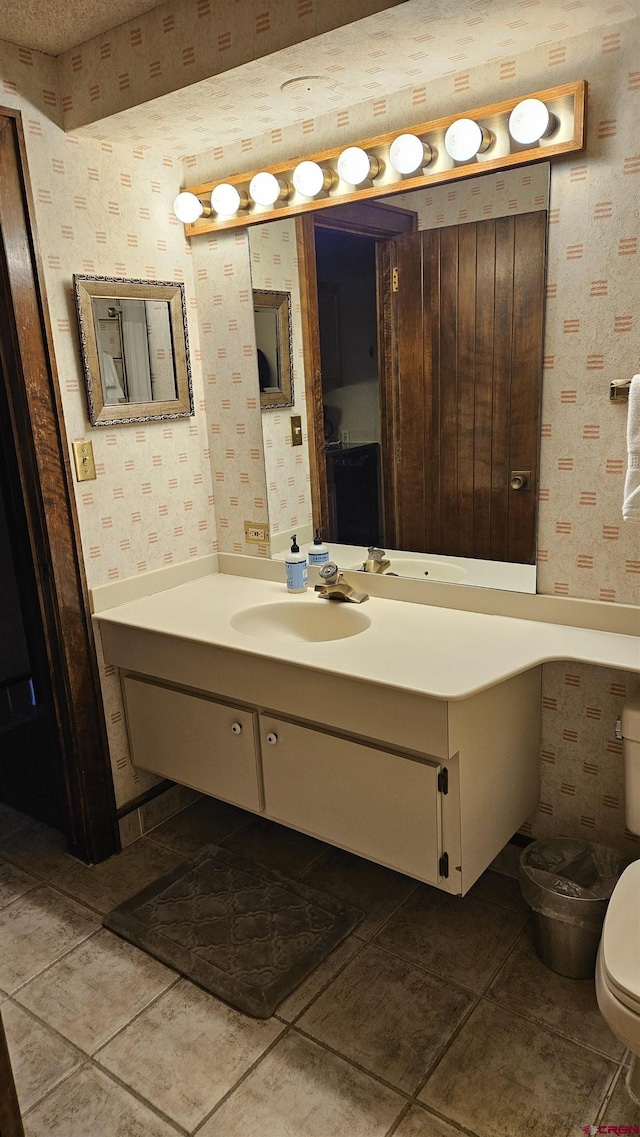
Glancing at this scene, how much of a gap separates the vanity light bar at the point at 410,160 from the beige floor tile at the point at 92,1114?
221 cm

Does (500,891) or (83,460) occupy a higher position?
(83,460)

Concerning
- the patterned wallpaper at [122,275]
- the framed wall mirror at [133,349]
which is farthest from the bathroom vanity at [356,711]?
the framed wall mirror at [133,349]

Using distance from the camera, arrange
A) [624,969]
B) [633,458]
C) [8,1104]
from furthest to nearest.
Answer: [633,458] → [624,969] → [8,1104]

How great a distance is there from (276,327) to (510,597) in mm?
1077

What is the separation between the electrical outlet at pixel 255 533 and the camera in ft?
8.25

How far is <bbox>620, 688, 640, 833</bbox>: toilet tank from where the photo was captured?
68.9 inches

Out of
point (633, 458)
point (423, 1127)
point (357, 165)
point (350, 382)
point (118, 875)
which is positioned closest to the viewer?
point (423, 1127)

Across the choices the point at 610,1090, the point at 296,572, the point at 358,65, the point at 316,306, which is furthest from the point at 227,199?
the point at 610,1090

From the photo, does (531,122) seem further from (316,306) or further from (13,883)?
(13,883)

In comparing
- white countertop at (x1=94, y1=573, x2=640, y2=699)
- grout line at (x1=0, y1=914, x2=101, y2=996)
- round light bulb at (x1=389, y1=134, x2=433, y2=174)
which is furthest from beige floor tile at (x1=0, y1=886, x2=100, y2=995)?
round light bulb at (x1=389, y1=134, x2=433, y2=174)

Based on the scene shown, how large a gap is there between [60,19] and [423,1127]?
253cm

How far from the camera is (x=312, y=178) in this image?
81.9 inches

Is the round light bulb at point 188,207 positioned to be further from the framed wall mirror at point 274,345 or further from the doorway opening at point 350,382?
the doorway opening at point 350,382

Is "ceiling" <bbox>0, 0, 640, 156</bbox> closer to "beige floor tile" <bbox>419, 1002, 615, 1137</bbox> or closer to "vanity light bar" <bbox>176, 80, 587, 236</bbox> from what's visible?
"vanity light bar" <bbox>176, 80, 587, 236</bbox>
